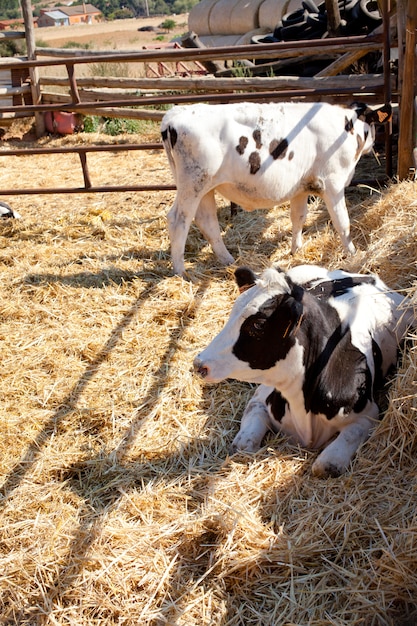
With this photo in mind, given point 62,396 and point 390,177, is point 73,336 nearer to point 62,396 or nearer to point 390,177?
point 62,396

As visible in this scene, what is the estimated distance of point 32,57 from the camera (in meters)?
10.9

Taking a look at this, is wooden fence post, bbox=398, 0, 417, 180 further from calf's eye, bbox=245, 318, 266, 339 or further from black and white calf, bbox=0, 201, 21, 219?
black and white calf, bbox=0, 201, 21, 219

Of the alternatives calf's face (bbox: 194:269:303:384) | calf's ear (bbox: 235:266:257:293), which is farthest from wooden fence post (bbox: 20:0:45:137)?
calf's face (bbox: 194:269:303:384)

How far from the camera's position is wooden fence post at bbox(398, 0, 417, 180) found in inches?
217

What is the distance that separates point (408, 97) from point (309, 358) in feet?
12.1

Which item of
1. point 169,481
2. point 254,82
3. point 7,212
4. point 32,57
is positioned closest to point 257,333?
point 169,481

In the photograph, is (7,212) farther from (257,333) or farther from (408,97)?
(257,333)

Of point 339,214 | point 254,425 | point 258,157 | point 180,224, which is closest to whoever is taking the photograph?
point 254,425

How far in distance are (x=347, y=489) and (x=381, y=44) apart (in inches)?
198

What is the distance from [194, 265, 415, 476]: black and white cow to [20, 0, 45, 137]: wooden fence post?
876 centimetres

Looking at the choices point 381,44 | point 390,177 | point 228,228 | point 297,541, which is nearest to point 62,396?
point 297,541

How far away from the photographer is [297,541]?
2.91 metres

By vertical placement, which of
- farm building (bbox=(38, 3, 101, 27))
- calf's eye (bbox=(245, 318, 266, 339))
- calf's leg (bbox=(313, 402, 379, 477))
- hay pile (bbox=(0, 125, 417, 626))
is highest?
calf's eye (bbox=(245, 318, 266, 339))

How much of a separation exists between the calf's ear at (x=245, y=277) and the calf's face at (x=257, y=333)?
1 centimetres
